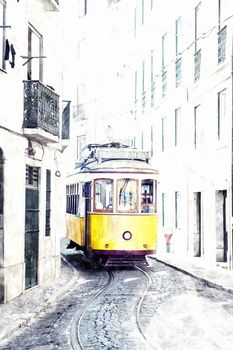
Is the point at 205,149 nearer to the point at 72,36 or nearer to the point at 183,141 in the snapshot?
the point at 183,141

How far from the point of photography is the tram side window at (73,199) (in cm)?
2084

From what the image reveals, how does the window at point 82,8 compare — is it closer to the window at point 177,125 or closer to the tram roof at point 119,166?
the window at point 177,125

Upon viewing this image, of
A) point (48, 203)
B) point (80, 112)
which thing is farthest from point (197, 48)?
point (80, 112)

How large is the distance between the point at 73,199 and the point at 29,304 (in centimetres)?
906

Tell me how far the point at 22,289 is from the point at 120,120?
77.8 ft

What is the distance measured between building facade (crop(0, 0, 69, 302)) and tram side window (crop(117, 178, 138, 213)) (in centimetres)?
168

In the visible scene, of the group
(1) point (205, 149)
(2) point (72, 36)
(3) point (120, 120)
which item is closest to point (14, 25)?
(1) point (205, 149)

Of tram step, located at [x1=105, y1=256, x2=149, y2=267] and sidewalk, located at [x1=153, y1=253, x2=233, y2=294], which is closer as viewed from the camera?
sidewalk, located at [x1=153, y1=253, x2=233, y2=294]

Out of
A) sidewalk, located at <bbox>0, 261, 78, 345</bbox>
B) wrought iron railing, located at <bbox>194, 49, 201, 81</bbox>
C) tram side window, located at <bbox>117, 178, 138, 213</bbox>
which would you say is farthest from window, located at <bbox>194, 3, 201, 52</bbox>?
sidewalk, located at <bbox>0, 261, 78, 345</bbox>

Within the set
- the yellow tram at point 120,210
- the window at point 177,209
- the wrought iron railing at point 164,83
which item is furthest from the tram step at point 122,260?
the wrought iron railing at point 164,83

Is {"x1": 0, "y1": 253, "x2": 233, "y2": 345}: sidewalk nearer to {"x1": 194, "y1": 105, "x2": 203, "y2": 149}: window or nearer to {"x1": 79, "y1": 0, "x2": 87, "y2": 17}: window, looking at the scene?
{"x1": 194, "y1": 105, "x2": 203, "y2": 149}: window

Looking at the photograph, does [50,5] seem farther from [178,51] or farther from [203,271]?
[178,51]

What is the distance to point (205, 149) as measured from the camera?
71.5ft

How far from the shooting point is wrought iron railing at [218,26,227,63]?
19859 mm
